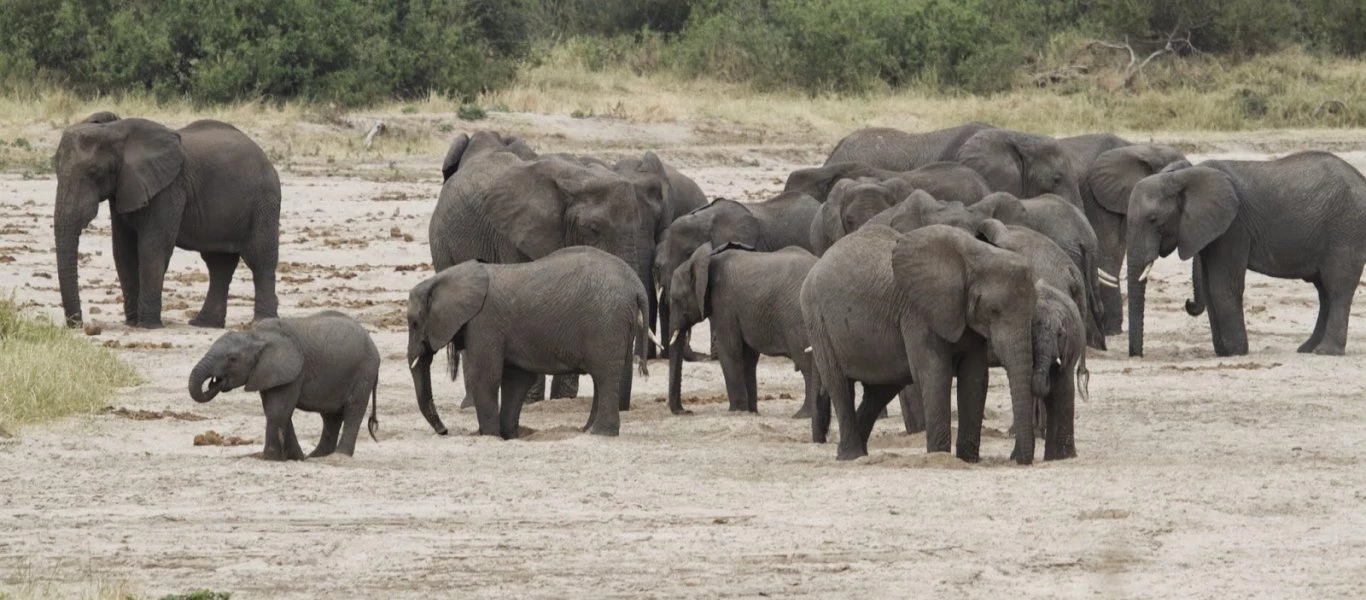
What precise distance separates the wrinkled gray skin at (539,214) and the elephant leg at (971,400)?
4.04 m

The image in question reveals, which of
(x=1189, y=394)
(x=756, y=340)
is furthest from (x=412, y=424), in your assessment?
(x=1189, y=394)

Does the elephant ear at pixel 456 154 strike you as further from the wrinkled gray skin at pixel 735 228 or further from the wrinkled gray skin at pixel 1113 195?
the wrinkled gray skin at pixel 1113 195

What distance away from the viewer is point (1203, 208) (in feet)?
58.2

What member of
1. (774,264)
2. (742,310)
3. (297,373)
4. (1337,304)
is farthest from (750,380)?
(1337,304)

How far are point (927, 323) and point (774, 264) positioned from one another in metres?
2.84

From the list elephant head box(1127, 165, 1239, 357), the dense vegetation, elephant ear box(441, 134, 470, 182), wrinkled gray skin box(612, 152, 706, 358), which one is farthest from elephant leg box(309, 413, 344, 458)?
the dense vegetation

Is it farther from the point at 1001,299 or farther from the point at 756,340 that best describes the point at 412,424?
the point at 1001,299

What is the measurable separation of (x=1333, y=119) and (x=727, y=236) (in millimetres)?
26078

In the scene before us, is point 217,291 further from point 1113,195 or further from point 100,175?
point 1113,195

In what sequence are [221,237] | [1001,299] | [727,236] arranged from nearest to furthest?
[1001,299] < [727,236] < [221,237]

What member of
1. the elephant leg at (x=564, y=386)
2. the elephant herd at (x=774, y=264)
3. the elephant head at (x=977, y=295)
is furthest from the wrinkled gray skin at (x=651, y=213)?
the elephant head at (x=977, y=295)

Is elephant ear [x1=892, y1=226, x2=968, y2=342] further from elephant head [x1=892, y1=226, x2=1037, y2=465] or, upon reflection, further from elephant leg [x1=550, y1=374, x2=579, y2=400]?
elephant leg [x1=550, y1=374, x2=579, y2=400]

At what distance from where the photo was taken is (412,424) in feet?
45.7

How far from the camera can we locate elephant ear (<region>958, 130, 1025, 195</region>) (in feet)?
64.4
